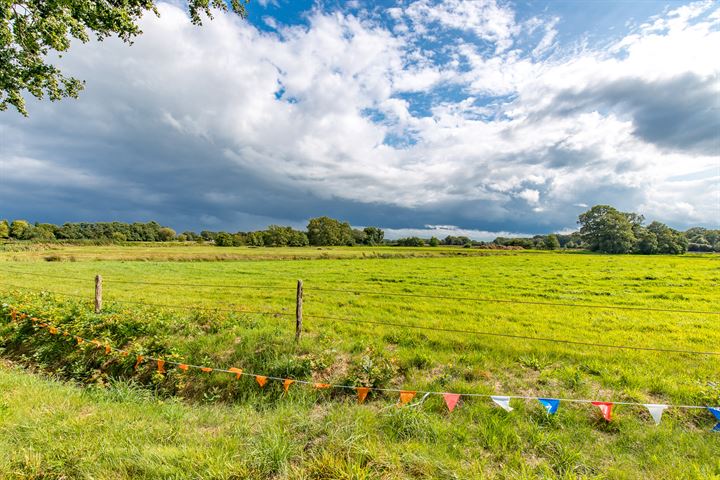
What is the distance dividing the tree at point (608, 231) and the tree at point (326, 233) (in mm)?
84581

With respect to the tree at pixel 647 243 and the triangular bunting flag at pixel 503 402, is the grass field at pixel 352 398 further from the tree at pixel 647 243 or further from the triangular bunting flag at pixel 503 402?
the tree at pixel 647 243

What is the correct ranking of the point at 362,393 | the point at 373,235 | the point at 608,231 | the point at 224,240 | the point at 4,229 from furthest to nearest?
the point at 373,235 < the point at 224,240 < the point at 4,229 < the point at 608,231 < the point at 362,393

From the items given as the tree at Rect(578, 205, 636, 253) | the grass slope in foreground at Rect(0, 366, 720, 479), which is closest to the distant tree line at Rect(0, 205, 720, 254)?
the tree at Rect(578, 205, 636, 253)

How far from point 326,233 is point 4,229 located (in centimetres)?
12019

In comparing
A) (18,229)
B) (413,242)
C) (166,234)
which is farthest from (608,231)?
(18,229)

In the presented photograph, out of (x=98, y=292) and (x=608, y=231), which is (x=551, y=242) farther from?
(x=98, y=292)

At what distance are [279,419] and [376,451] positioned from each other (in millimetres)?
1727

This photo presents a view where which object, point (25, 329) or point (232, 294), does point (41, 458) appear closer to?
point (25, 329)

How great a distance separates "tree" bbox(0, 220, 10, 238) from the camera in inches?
4242

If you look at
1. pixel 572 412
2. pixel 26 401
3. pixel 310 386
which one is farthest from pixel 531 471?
pixel 26 401

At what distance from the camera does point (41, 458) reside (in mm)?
3652

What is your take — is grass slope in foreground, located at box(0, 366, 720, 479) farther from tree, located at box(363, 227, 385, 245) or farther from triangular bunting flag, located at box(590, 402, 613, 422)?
tree, located at box(363, 227, 385, 245)

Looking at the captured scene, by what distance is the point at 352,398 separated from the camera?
5691mm

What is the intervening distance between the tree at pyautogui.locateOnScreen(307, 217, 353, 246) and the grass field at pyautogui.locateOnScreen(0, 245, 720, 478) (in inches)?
4376
